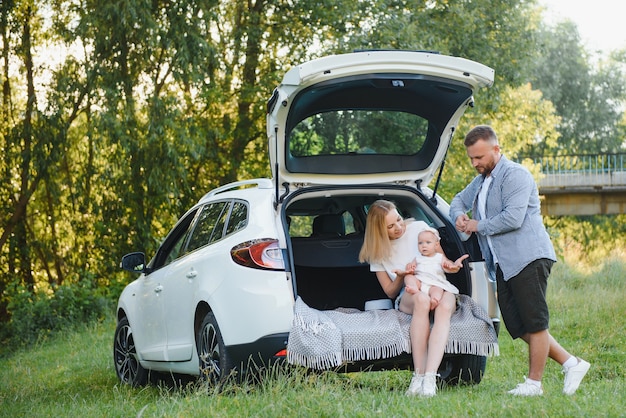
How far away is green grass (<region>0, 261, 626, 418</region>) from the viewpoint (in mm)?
5281

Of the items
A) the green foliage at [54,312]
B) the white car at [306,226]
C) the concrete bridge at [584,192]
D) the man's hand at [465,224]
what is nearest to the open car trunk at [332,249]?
the white car at [306,226]

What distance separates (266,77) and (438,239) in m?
14.4

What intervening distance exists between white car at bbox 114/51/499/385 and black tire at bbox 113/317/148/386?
41mm

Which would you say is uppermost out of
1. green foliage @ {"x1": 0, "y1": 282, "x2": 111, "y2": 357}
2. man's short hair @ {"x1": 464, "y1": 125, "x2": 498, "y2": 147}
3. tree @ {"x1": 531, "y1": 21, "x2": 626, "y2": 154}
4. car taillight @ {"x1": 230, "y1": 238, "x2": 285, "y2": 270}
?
tree @ {"x1": 531, "y1": 21, "x2": 626, "y2": 154}

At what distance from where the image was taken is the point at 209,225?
709 centimetres

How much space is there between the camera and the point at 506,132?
29.3m

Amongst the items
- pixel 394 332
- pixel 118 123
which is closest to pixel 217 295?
pixel 394 332

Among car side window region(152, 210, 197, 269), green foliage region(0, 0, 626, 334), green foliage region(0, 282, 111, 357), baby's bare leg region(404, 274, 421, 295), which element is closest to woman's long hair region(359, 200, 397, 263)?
baby's bare leg region(404, 274, 421, 295)

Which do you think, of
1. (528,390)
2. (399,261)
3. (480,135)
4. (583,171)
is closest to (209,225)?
(399,261)

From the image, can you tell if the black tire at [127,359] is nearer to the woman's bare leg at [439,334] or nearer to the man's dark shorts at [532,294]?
the woman's bare leg at [439,334]

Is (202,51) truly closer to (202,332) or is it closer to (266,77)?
(266,77)

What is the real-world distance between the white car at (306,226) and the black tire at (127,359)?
4cm

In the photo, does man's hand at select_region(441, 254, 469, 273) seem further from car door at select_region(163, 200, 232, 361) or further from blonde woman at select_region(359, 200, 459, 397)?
car door at select_region(163, 200, 232, 361)

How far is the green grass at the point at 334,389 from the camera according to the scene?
5.28m
